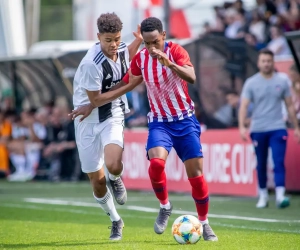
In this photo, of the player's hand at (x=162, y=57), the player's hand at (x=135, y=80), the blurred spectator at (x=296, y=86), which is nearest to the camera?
the player's hand at (x=162, y=57)

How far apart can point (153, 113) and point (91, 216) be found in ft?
11.2

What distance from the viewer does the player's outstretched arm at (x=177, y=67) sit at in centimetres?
836

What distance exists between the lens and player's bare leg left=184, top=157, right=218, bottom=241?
8.71 meters

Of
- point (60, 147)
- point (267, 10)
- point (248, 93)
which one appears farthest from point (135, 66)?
point (60, 147)

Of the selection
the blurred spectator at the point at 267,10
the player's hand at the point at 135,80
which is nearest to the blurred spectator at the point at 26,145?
the blurred spectator at the point at 267,10

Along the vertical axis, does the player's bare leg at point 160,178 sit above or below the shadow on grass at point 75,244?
above

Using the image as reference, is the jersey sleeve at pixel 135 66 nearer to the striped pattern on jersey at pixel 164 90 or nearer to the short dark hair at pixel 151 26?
the striped pattern on jersey at pixel 164 90

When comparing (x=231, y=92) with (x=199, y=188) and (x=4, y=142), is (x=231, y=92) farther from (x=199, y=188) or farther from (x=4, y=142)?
(x=4, y=142)

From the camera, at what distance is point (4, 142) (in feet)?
76.7

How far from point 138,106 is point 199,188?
1017 centimetres

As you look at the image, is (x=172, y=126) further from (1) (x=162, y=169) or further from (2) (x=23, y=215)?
(2) (x=23, y=215)

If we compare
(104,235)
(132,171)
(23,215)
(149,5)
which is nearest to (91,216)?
(23,215)

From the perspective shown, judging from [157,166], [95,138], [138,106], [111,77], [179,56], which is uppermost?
[179,56]

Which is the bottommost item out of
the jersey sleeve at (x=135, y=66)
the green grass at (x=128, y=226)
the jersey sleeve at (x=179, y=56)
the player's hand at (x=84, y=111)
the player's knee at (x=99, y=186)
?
the green grass at (x=128, y=226)
